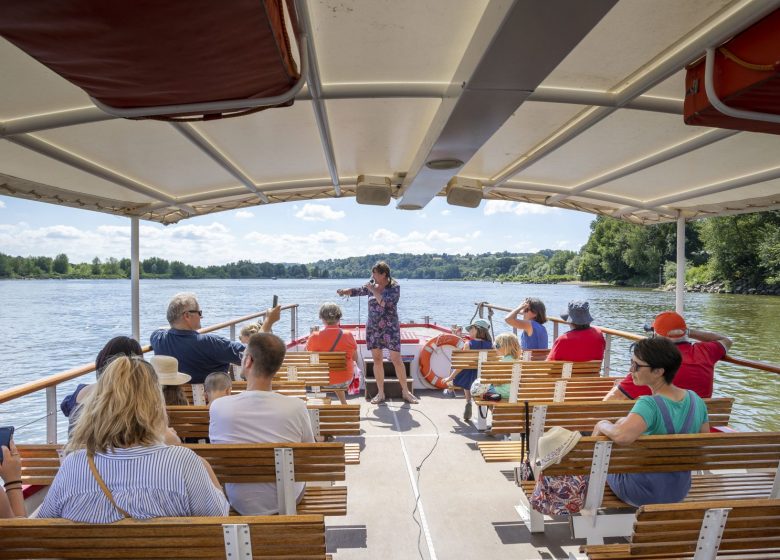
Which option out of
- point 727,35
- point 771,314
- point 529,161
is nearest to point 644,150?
point 529,161

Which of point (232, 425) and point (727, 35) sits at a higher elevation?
point (727, 35)

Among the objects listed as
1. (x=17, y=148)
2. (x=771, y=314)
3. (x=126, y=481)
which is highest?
(x=17, y=148)

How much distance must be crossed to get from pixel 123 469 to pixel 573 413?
217 cm

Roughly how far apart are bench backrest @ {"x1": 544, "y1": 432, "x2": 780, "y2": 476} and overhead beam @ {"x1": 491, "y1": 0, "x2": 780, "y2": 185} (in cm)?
Answer: 164

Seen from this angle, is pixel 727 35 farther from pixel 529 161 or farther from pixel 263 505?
pixel 263 505

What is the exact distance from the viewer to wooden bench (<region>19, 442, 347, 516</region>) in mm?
1992

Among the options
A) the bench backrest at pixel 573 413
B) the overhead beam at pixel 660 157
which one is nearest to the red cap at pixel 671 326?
the bench backrest at pixel 573 413

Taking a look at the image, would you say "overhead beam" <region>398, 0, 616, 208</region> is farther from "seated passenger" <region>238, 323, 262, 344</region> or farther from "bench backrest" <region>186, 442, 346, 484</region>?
"seated passenger" <region>238, 323, 262, 344</region>

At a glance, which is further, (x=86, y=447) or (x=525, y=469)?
(x=525, y=469)

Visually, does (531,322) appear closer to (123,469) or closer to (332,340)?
(332,340)

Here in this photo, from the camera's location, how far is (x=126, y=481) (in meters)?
1.42

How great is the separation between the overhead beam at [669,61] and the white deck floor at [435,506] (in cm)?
238

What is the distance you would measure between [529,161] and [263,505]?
10.9ft

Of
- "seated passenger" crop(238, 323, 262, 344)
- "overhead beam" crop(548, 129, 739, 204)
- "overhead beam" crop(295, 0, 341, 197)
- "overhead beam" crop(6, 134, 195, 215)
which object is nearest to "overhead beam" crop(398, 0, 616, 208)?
"overhead beam" crop(295, 0, 341, 197)
